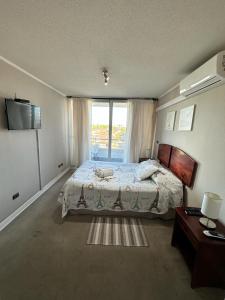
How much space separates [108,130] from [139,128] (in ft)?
3.34

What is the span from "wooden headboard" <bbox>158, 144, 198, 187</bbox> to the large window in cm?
193

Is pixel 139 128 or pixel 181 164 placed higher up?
pixel 139 128

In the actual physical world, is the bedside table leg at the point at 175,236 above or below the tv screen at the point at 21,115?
below

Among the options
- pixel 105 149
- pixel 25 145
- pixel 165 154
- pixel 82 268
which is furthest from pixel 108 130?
pixel 82 268

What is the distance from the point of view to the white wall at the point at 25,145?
2.15 metres

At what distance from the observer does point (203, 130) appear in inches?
79.3

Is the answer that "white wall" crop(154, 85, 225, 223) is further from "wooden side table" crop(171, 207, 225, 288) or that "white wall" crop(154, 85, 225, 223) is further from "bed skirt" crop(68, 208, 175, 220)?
"bed skirt" crop(68, 208, 175, 220)

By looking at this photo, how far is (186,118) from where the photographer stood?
2461mm

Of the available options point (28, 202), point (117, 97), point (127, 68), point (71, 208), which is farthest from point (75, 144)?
point (127, 68)

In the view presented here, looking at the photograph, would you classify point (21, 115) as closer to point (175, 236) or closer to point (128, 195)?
point (128, 195)

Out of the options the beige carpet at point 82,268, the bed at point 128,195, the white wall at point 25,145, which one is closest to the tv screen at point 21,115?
the white wall at point 25,145

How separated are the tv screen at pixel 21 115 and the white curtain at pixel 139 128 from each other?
272cm

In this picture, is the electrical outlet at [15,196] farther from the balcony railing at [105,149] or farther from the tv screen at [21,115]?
the balcony railing at [105,149]

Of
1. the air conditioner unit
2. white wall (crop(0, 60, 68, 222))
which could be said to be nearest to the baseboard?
white wall (crop(0, 60, 68, 222))
